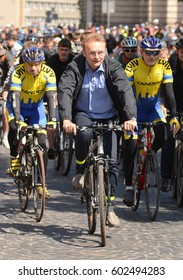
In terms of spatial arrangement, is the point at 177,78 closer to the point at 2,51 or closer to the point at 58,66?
the point at 58,66

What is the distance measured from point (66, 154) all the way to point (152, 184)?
12.8 ft

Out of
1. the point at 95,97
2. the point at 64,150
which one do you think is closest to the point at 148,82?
the point at 95,97

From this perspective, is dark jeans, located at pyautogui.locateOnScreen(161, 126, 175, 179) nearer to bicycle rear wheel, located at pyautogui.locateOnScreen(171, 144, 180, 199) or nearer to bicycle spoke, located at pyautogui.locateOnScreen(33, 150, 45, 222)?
bicycle rear wheel, located at pyautogui.locateOnScreen(171, 144, 180, 199)

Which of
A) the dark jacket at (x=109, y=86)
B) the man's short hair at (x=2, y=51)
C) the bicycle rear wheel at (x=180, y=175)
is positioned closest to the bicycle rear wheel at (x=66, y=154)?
the man's short hair at (x=2, y=51)

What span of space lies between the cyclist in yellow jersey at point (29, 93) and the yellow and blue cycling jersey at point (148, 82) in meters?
0.85

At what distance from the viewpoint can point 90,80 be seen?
10.1m

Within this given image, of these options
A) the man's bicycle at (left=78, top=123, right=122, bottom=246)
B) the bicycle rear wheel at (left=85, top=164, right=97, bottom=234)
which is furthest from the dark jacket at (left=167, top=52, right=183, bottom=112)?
the bicycle rear wheel at (left=85, top=164, right=97, bottom=234)

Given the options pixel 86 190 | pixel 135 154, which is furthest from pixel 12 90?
pixel 86 190

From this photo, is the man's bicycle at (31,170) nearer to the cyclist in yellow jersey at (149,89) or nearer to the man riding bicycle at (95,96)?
the man riding bicycle at (95,96)

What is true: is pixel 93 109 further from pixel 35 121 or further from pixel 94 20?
pixel 94 20

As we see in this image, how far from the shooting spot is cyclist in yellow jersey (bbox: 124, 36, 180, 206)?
11.6m

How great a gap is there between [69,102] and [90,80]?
0.36m

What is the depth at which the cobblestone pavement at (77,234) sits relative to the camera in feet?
30.7

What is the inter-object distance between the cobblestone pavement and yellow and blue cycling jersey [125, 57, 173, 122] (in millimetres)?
1014
